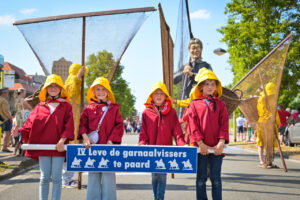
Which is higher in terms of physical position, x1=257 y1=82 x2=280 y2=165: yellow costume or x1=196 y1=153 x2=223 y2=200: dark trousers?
x1=257 y1=82 x2=280 y2=165: yellow costume

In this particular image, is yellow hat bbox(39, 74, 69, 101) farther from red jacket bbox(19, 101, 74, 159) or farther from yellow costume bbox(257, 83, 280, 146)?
yellow costume bbox(257, 83, 280, 146)

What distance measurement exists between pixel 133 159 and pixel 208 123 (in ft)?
3.12

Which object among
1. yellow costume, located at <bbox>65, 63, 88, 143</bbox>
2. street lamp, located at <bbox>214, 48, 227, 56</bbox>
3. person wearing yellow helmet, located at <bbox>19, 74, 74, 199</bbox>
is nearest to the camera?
person wearing yellow helmet, located at <bbox>19, 74, 74, 199</bbox>

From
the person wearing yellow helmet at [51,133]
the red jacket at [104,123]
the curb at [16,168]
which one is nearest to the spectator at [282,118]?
the curb at [16,168]

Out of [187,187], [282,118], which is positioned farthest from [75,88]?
[282,118]

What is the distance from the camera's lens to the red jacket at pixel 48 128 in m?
3.70

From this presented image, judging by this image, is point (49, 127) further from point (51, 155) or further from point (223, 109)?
point (223, 109)

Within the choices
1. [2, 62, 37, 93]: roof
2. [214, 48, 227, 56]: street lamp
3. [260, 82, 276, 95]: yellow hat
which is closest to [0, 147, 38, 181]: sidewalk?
[260, 82, 276, 95]: yellow hat

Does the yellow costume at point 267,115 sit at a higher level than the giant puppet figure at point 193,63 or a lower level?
lower

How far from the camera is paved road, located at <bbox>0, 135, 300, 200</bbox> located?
4871mm

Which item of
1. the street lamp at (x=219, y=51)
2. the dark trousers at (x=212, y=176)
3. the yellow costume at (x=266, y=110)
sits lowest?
the dark trousers at (x=212, y=176)

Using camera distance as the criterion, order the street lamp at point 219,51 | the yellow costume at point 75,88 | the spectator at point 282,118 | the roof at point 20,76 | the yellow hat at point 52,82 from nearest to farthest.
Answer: the yellow hat at point 52,82 → the yellow costume at point 75,88 → the spectator at point 282,118 → the street lamp at point 219,51 → the roof at point 20,76

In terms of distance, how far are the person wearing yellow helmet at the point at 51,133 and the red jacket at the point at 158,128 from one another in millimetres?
933

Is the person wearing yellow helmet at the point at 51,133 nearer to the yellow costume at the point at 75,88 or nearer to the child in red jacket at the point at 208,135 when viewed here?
the yellow costume at the point at 75,88
